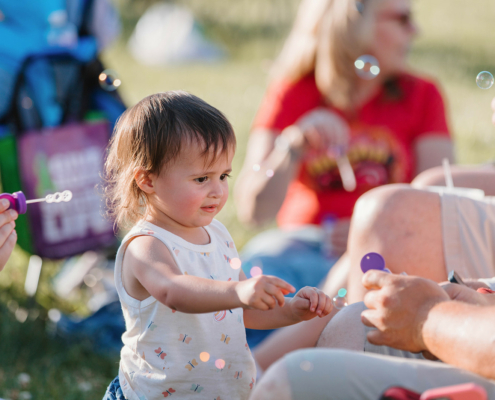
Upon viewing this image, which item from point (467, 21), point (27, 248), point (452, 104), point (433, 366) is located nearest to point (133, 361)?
point (433, 366)

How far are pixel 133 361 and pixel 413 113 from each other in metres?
1.69

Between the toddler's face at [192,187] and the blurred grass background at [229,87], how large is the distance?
1.13m

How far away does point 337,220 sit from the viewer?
243cm

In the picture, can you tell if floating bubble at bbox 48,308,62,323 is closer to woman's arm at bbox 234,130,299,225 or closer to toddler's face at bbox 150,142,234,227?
woman's arm at bbox 234,130,299,225

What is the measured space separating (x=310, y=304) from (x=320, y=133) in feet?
3.89

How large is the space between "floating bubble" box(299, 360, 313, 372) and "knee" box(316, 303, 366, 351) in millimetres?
330

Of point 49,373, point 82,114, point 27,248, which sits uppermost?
point 82,114

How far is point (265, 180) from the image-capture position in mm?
2291

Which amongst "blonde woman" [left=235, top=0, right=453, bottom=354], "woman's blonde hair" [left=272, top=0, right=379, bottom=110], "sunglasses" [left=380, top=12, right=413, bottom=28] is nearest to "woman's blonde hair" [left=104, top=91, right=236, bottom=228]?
"blonde woman" [left=235, top=0, right=453, bottom=354]

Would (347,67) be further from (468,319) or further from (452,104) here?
(452,104)

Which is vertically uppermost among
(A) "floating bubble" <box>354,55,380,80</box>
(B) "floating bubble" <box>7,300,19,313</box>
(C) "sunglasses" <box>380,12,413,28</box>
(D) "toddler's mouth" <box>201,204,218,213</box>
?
(C) "sunglasses" <box>380,12,413,28</box>

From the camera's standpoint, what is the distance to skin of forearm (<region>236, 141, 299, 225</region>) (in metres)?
2.27

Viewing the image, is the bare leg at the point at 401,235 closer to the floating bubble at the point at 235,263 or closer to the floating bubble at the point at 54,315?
the floating bubble at the point at 235,263

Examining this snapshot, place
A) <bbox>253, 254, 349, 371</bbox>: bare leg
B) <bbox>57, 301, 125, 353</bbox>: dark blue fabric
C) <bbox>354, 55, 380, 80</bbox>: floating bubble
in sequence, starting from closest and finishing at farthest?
<bbox>253, 254, 349, 371</bbox>: bare leg < <bbox>354, 55, 380, 80</bbox>: floating bubble < <bbox>57, 301, 125, 353</bbox>: dark blue fabric
